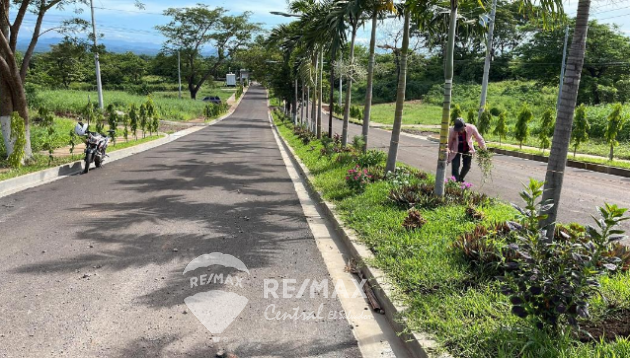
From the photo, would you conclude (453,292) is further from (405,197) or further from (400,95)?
(400,95)

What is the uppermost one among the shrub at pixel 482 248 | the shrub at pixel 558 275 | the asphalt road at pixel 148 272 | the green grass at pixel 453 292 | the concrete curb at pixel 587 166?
the shrub at pixel 558 275

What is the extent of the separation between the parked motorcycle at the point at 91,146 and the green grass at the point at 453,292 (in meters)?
8.04

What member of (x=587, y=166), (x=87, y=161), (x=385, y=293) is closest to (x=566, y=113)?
(x=385, y=293)

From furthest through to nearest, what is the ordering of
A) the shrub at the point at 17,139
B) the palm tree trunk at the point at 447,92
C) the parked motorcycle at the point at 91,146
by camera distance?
the parked motorcycle at the point at 91,146 < the shrub at the point at 17,139 < the palm tree trunk at the point at 447,92

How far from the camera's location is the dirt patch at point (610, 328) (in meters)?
3.01

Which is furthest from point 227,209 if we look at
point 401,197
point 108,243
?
point 401,197

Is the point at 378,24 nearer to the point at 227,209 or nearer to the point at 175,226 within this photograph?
the point at 227,209

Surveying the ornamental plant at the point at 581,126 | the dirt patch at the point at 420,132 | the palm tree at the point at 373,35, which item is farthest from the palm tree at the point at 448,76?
the dirt patch at the point at 420,132

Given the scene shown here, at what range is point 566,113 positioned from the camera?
386cm

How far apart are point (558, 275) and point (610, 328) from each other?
622 millimetres

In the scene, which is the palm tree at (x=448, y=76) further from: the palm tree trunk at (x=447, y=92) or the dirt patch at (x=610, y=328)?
the dirt patch at (x=610, y=328)

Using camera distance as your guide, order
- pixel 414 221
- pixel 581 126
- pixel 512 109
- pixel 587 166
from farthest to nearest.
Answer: pixel 512 109
pixel 581 126
pixel 587 166
pixel 414 221

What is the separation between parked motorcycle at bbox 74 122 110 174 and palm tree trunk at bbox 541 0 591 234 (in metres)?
10.9

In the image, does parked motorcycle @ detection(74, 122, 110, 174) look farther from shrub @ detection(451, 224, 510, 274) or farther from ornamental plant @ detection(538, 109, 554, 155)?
ornamental plant @ detection(538, 109, 554, 155)
